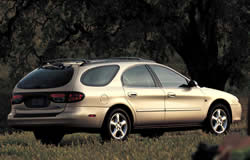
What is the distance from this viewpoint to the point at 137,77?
1144 cm

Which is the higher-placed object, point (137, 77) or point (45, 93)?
point (137, 77)

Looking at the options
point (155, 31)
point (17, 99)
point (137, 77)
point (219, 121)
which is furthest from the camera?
point (155, 31)

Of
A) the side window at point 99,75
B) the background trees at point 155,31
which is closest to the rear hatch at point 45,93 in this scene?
the side window at point 99,75

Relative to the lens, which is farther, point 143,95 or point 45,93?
point 143,95

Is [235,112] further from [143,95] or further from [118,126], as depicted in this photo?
[118,126]

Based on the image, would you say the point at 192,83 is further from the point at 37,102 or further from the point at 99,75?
the point at 37,102

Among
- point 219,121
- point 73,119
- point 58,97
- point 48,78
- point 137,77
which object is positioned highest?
point 48,78

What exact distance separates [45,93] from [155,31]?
47.1 ft

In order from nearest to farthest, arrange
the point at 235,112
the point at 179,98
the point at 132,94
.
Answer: the point at 132,94, the point at 179,98, the point at 235,112

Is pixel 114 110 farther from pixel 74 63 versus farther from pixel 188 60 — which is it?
pixel 188 60

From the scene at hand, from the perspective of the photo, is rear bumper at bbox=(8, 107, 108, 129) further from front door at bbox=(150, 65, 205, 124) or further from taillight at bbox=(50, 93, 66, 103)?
front door at bbox=(150, 65, 205, 124)

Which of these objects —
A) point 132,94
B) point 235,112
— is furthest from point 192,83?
point 132,94

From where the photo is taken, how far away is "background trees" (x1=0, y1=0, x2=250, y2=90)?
950 inches

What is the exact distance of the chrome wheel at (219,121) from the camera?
40.4ft
